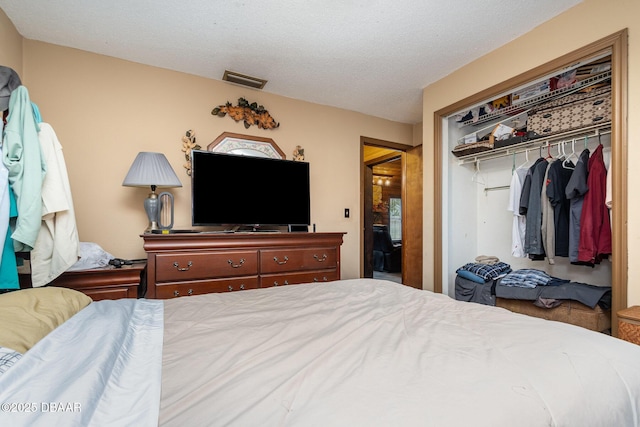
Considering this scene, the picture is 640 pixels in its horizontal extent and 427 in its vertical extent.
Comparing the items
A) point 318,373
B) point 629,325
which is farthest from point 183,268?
point 629,325

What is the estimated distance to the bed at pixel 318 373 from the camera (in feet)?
1.75

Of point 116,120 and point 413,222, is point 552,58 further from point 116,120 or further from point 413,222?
point 116,120

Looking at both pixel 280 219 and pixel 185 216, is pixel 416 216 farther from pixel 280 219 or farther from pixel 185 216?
pixel 185 216

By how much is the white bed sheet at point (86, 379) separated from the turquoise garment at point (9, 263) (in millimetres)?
837

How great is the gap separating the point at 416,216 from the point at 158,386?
3.95 metres

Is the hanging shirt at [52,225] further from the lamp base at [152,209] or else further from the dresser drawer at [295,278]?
the dresser drawer at [295,278]

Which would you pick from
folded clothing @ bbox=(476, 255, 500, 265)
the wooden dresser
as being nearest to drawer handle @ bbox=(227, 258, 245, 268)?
the wooden dresser

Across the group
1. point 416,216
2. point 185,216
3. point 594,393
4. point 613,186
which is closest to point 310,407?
point 594,393

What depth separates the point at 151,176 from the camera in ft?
7.64

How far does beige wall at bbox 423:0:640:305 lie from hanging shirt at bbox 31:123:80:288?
2.95 meters

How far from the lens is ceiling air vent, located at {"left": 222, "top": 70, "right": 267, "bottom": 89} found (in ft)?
9.39

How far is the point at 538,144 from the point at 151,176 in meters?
3.33

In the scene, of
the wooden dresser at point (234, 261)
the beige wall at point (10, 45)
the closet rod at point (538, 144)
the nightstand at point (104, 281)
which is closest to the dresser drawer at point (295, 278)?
the wooden dresser at point (234, 261)

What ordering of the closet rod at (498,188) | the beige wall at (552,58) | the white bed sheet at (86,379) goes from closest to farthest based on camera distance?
1. the white bed sheet at (86,379)
2. the beige wall at (552,58)
3. the closet rod at (498,188)
